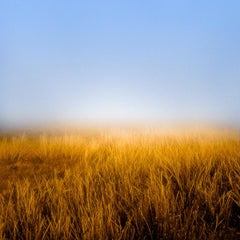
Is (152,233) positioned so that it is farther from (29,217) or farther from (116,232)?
(29,217)

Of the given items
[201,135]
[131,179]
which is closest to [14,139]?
[201,135]

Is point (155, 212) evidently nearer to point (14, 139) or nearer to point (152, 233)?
point (152, 233)

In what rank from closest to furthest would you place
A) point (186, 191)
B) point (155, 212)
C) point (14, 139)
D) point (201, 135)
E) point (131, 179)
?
point (155, 212) → point (186, 191) → point (131, 179) → point (201, 135) → point (14, 139)

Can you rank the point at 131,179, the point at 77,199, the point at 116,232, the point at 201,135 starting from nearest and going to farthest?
the point at 116,232 → the point at 77,199 → the point at 131,179 → the point at 201,135

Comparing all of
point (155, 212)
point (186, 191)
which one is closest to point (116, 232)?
point (155, 212)

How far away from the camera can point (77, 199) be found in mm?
2932

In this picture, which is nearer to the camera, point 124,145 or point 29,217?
point 29,217

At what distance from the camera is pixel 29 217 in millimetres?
2654

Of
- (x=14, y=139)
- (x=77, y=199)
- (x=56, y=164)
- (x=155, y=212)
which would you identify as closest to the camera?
(x=155, y=212)

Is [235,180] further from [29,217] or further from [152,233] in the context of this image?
[29,217]

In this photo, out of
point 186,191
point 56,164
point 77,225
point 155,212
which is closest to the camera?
point 77,225

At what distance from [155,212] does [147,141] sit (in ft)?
12.4

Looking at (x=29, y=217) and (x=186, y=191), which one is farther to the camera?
(x=186, y=191)

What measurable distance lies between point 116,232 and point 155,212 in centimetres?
42
